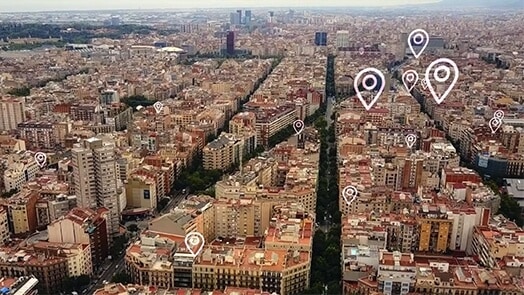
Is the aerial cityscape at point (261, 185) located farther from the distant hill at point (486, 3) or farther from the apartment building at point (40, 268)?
the distant hill at point (486, 3)

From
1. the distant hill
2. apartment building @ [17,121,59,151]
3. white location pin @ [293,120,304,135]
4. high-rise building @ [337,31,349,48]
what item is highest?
the distant hill

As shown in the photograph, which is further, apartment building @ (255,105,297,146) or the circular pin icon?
the circular pin icon

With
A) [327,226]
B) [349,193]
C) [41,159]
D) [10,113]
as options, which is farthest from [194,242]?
[10,113]

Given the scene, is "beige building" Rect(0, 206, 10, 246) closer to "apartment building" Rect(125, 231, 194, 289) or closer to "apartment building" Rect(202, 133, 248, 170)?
"apartment building" Rect(125, 231, 194, 289)

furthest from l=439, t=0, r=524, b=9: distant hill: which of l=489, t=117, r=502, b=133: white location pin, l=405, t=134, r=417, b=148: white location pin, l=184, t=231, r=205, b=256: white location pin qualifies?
l=184, t=231, r=205, b=256: white location pin

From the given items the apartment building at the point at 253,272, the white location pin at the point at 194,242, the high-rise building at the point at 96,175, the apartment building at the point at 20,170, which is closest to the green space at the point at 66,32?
the apartment building at the point at 20,170

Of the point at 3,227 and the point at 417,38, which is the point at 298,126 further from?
the point at 3,227

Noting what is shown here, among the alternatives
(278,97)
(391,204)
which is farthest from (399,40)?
(391,204)
